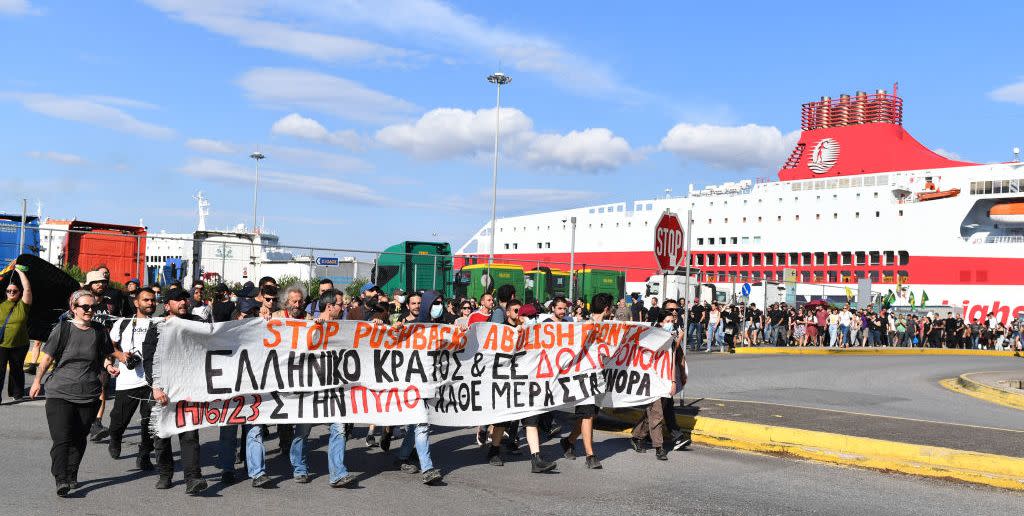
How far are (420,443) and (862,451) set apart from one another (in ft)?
14.9

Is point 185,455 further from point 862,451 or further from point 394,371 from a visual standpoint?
point 862,451

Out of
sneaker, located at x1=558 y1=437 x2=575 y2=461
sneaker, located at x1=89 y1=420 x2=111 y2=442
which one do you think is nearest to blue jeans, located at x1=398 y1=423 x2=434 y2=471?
sneaker, located at x1=558 y1=437 x2=575 y2=461

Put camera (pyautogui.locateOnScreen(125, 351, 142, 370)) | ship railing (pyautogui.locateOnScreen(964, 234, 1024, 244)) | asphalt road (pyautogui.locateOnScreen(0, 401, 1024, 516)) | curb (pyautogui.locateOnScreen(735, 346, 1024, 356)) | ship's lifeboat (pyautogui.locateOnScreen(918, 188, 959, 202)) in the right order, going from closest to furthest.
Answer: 1. asphalt road (pyautogui.locateOnScreen(0, 401, 1024, 516))
2. camera (pyautogui.locateOnScreen(125, 351, 142, 370))
3. curb (pyautogui.locateOnScreen(735, 346, 1024, 356))
4. ship railing (pyautogui.locateOnScreen(964, 234, 1024, 244))
5. ship's lifeboat (pyautogui.locateOnScreen(918, 188, 959, 202))

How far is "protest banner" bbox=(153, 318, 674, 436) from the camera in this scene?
7000 millimetres

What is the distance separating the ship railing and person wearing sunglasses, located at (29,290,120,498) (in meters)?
45.1

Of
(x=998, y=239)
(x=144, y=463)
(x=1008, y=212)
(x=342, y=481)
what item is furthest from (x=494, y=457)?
(x=1008, y=212)

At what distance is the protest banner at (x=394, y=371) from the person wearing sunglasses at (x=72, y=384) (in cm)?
46

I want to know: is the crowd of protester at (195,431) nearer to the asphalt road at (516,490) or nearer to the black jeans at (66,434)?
the black jeans at (66,434)

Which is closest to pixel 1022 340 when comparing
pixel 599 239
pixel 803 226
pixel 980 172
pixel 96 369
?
pixel 980 172

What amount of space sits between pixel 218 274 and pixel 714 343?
1488cm

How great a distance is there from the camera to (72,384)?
655 cm

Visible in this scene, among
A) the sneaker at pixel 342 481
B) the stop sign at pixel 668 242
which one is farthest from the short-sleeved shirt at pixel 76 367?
the stop sign at pixel 668 242

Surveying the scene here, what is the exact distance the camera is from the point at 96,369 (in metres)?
6.74

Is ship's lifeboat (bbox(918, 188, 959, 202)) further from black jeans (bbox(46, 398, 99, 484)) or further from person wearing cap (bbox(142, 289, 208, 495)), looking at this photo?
black jeans (bbox(46, 398, 99, 484))
